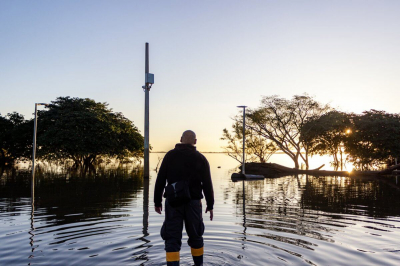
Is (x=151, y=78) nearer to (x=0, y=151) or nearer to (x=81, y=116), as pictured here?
(x=81, y=116)

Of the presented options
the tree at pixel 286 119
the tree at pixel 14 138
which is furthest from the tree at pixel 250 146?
the tree at pixel 14 138

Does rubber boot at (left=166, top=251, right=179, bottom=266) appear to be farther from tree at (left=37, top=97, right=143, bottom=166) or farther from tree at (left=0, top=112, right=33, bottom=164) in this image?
tree at (left=0, top=112, right=33, bottom=164)

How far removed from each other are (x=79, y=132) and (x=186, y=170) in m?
39.8

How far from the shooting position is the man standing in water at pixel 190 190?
5.06 metres

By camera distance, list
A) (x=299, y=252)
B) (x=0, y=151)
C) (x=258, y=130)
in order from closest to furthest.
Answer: (x=299, y=252) → (x=258, y=130) → (x=0, y=151)

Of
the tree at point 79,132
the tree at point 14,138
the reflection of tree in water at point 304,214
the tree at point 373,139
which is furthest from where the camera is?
the tree at point 14,138

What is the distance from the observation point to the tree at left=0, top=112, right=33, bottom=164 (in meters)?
49.7

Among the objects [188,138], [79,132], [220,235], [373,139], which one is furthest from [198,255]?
[373,139]

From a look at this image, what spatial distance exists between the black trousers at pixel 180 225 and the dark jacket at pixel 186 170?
0.20m

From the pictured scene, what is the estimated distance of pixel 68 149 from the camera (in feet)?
139

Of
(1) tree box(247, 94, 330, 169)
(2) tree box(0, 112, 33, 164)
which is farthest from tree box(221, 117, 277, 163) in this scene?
(2) tree box(0, 112, 33, 164)

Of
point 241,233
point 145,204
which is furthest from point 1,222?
point 241,233

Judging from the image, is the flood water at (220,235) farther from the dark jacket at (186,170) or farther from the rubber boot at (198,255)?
the dark jacket at (186,170)

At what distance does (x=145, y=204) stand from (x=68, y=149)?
3286 centimetres
